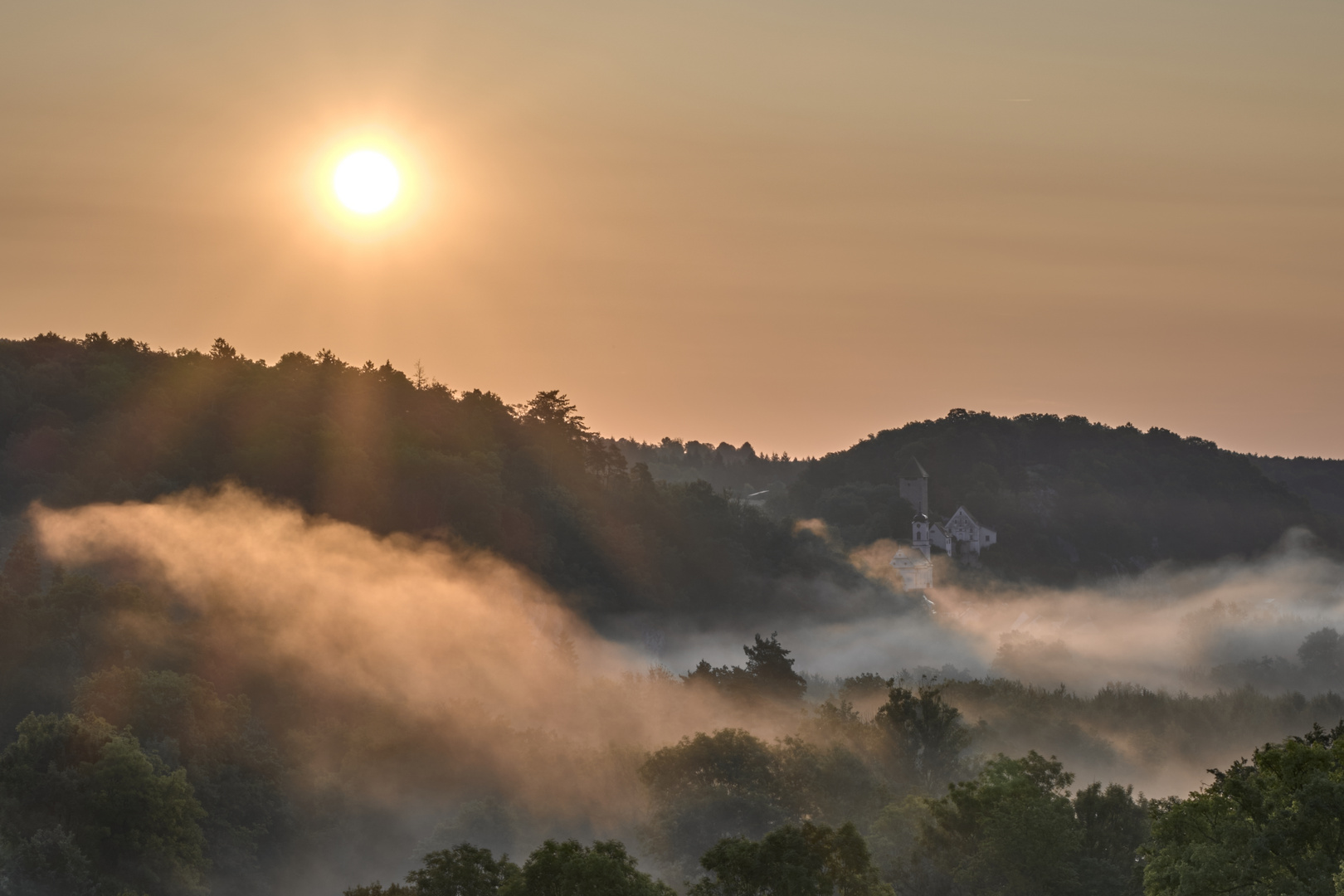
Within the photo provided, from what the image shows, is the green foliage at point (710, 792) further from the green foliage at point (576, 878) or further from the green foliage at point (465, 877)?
the green foliage at point (576, 878)

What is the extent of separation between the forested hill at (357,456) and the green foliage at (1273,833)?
318ft

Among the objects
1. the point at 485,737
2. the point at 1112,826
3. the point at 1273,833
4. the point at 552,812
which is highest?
the point at 485,737

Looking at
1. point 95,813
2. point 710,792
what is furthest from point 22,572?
point 710,792

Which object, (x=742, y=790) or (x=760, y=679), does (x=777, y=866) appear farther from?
(x=760, y=679)

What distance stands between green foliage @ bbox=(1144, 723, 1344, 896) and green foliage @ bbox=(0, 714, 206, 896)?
3981 cm

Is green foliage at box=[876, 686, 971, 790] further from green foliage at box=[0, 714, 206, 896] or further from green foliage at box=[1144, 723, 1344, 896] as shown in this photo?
green foliage at box=[1144, 723, 1344, 896]

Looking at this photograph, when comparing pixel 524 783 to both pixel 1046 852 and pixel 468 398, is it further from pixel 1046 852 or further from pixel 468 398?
pixel 468 398

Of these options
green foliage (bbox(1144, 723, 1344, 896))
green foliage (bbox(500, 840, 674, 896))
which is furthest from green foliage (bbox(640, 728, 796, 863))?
green foliage (bbox(1144, 723, 1344, 896))

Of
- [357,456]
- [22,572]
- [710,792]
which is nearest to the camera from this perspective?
[710,792]

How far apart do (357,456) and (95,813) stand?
77.6 metres

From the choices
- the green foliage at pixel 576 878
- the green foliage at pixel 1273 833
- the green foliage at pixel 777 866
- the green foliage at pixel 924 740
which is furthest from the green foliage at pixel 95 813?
the green foliage at pixel 924 740

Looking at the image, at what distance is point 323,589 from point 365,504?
61.3 feet

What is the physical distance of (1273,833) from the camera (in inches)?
1442

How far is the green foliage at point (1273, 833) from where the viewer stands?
118 ft
